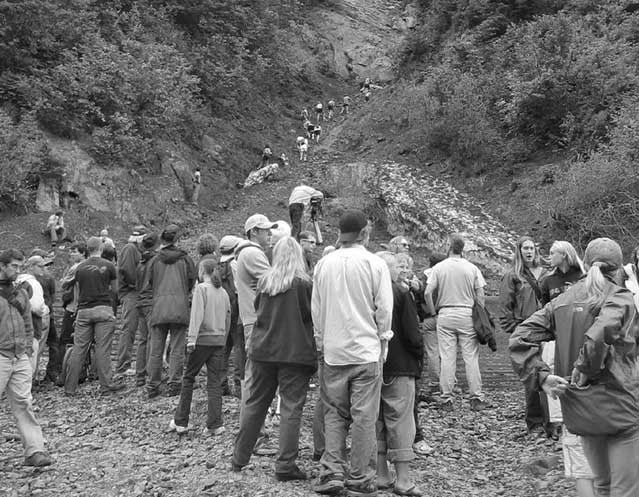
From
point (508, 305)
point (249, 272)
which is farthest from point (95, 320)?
point (508, 305)

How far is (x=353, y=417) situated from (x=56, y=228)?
49.2 feet

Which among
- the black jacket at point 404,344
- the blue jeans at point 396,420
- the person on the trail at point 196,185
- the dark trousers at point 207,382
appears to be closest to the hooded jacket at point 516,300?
the black jacket at point 404,344

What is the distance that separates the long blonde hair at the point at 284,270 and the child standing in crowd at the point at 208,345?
1506 mm

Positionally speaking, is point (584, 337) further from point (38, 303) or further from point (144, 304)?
point (38, 303)

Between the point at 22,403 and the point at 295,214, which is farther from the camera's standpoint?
the point at 295,214

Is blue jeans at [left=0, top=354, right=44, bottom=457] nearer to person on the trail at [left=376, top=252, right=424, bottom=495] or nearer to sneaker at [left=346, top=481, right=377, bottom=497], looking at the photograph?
sneaker at [left=346, top=481, right=377, bottom=497]

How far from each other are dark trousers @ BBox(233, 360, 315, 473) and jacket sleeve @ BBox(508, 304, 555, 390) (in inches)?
72.5

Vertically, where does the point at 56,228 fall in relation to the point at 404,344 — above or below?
above

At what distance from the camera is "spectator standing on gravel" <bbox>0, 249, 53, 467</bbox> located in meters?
6.48

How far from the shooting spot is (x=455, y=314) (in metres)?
8.52

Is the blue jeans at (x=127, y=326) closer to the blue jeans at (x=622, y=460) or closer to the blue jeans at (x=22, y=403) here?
the blue jeans at (x=22, y=403)

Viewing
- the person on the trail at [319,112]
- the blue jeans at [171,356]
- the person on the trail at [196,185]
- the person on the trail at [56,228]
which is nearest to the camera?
the blue jeans at [171,356]

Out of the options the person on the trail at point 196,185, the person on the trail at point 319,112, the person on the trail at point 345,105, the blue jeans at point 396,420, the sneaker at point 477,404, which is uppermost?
the person on the trail at point 345,105

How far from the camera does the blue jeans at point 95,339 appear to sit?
9.44 m
